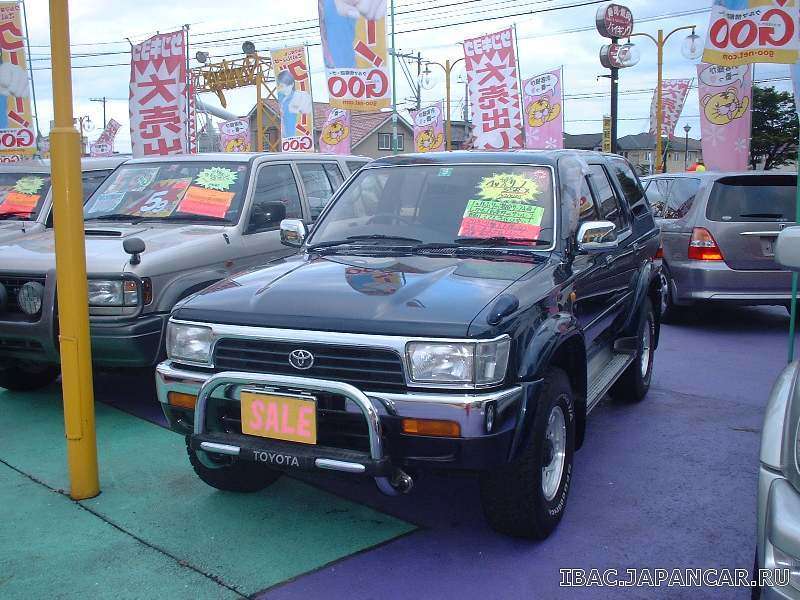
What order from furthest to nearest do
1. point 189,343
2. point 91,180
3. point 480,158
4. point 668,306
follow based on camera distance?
point 668,306, point 91,180, point 480,158, point 189,343

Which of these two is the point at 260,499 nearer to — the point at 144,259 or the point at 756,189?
the point at 144,259

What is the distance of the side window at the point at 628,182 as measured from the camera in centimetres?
579

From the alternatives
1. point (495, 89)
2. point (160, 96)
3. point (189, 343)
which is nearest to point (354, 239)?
point (189, 343)

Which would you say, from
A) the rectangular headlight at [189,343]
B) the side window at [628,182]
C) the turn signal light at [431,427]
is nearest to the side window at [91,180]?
the rectangular headlight at [189,343]

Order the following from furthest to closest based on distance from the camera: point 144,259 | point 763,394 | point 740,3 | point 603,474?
point 740,3, point 763,394, point 144,259, point 603,474

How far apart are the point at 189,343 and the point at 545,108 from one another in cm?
1841

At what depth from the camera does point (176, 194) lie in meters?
6.23

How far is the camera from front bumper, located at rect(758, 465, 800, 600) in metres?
2.12

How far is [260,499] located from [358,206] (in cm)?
179

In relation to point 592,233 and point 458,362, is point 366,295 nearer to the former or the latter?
point 458,362

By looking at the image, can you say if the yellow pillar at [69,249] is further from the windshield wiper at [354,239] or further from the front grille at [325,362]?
the windshield wiper at [354,239]

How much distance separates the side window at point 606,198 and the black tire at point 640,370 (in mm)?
711

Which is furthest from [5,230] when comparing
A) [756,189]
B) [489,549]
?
[756,189]

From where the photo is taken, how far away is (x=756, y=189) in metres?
8.30
